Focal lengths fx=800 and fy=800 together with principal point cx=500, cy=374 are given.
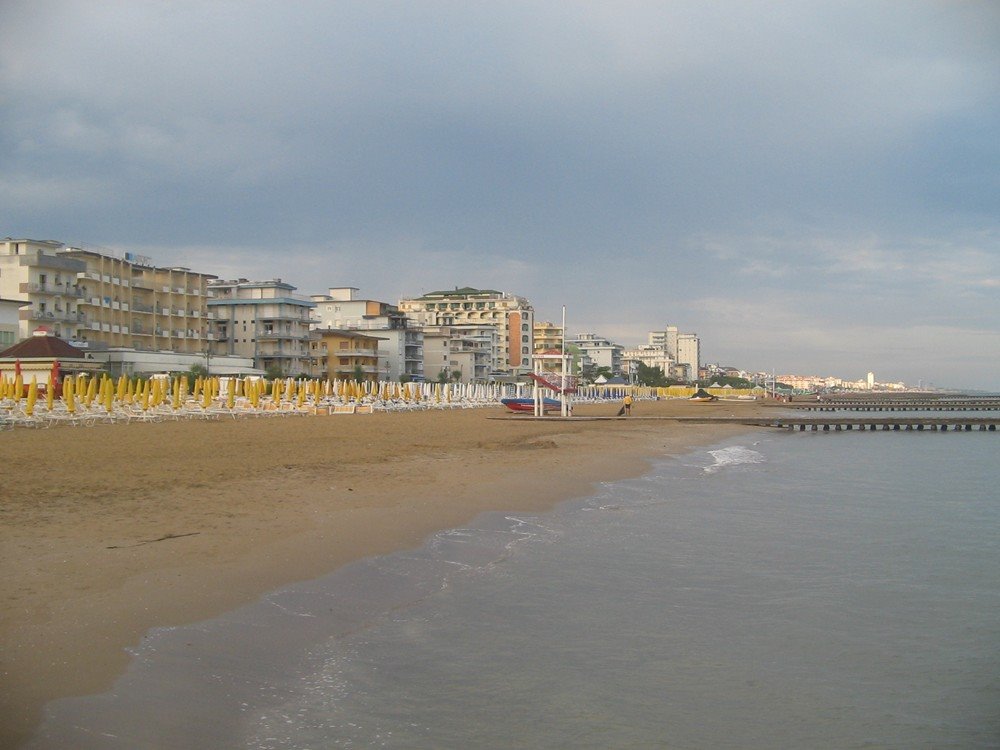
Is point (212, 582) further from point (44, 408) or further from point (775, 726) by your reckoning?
point (44, 408)

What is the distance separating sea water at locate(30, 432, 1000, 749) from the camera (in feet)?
17.8

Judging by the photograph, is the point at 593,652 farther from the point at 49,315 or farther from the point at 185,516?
the point at 49,315

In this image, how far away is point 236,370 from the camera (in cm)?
7150

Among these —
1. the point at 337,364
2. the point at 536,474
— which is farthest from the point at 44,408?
the point at 337,364

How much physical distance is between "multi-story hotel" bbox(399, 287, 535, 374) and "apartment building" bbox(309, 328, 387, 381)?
146ft

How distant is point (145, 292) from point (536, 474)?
214 ft

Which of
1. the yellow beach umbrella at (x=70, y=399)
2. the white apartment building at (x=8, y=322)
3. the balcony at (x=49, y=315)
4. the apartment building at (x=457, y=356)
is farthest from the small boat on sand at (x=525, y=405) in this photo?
the apartment building at (x=457, y=356)

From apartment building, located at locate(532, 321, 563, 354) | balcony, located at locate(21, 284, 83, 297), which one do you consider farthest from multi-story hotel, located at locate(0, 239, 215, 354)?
apartment building, located at locate(532, 321, 563, 354)

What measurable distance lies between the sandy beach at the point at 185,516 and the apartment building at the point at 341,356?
60385mm

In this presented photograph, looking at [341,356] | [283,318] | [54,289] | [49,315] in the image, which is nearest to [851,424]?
[341,356]

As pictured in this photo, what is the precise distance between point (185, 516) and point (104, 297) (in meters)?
65.0

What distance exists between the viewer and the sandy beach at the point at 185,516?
6.21 m

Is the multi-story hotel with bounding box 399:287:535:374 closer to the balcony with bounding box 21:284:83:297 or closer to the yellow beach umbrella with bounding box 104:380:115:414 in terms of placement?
the balcony with bounding box 21:284:83:297

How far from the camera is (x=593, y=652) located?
7059 mm
